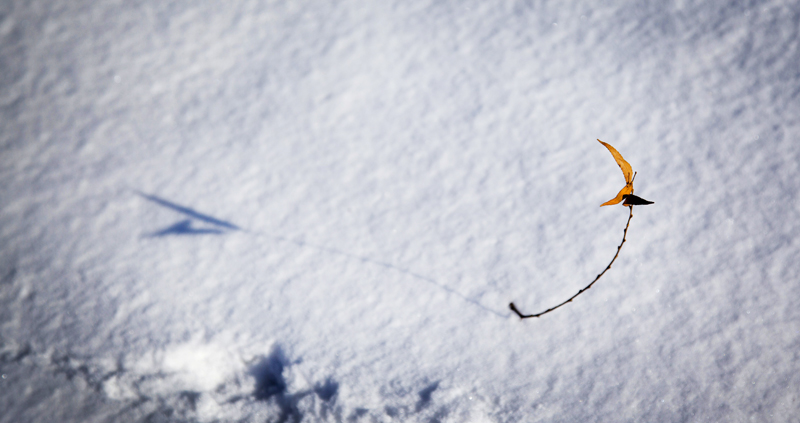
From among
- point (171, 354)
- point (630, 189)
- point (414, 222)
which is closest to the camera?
point (630, 189)

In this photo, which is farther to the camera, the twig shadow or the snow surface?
the twig shadow

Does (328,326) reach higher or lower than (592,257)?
higher

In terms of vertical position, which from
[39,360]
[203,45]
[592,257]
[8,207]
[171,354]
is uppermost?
[203,45]

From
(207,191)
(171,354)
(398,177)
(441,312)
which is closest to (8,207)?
(207,191)

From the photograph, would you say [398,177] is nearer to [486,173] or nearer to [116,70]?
Answer: [486,173]

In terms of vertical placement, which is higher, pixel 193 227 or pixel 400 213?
pixel 193 227

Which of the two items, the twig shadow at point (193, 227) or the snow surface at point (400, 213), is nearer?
the snow surface at point (400, 213)

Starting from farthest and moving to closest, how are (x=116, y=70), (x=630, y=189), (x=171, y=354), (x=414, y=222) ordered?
(x=116, y=70) → (x=414, y=222) → (x=171, y=354) → (x=630, y=189)

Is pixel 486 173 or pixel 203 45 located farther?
pixel 203 45
